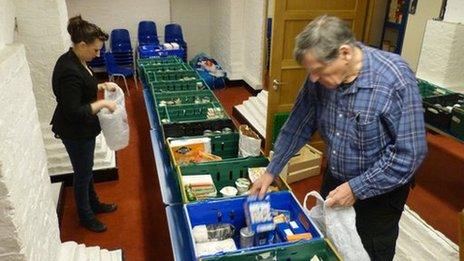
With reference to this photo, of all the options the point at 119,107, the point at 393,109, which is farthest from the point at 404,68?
the point at 119,107

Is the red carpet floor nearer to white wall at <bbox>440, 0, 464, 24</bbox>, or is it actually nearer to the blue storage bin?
the blue storage bin

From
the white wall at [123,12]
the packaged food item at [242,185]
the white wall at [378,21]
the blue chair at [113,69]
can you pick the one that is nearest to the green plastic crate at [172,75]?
the blue chair at [113,69]

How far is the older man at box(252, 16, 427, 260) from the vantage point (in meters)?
1.49

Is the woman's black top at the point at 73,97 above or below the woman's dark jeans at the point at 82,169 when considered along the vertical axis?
above

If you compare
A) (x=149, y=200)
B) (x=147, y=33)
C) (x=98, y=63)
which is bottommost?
(x=149, y=200)

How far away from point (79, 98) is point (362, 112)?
1955 millimetres

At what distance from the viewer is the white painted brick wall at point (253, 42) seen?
6.41 m

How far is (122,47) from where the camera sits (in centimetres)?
775

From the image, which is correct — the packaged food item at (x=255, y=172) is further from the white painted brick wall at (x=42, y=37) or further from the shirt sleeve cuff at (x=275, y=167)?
the white painted brick wall at (x=42, y=37)

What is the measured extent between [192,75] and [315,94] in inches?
125

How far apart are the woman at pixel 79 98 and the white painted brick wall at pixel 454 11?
3.61 m

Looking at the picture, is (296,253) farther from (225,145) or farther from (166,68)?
(166,68)

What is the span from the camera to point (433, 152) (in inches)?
197

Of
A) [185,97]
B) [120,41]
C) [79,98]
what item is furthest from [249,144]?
[120,41]
